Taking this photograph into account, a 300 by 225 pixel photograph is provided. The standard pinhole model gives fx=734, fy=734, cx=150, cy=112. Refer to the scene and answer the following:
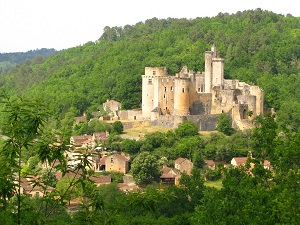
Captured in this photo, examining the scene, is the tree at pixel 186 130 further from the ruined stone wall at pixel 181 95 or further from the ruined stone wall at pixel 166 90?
the ruined stone wall at pixel 166 90

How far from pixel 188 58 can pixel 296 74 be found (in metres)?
11.3

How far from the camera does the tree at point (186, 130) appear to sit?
48.8 meters

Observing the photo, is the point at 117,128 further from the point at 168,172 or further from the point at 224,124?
the point at 168,172

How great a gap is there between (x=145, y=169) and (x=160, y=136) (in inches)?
209

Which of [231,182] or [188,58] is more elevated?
[188,58]

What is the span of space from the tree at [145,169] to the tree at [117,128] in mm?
7428

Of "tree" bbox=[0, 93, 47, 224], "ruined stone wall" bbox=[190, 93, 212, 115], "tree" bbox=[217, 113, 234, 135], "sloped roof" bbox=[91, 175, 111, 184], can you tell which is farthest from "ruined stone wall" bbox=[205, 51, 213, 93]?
"tree" bbox=[0, 93, 47, 224]

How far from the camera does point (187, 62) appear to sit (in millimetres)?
72812

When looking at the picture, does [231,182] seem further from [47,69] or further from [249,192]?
[47,69]

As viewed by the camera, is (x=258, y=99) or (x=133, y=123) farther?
(x=133, y=123)

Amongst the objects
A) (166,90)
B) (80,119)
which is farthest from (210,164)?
(80,119)

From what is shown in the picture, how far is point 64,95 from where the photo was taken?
76.6m

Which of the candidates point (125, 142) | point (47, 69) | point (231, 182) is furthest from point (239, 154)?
point (47, 69)

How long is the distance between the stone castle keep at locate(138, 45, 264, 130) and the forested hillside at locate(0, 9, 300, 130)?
13.9ft
